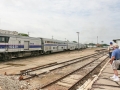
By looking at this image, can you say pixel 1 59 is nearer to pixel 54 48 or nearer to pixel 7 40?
pixel 7 40

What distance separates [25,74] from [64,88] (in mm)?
3912

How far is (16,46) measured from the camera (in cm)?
2128

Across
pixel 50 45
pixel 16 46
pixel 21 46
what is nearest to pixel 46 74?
pixel 16 46

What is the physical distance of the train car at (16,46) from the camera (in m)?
19.0

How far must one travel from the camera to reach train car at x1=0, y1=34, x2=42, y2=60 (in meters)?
19.0

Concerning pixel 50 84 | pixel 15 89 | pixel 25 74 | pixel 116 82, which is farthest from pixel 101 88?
pixel 25 74

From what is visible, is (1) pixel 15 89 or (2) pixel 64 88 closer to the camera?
(1) pixel 15 89

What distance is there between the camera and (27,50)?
24.3 m

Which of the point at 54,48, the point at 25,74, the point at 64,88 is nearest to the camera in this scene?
the point at 64,88

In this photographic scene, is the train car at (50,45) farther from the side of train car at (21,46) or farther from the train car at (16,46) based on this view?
the train car at (16,46)

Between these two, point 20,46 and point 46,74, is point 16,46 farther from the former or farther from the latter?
point 46,74

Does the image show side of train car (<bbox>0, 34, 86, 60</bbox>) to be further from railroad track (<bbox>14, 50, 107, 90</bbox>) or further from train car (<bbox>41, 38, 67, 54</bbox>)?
railroad track (<bbox>14, 50, 107, 90</bbox>)

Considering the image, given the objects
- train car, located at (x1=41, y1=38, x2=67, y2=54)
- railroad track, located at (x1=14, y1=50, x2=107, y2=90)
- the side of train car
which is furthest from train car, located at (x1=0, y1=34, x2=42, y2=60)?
railroad track, located at (x1=14, y1=50, x2=107, y2=90)

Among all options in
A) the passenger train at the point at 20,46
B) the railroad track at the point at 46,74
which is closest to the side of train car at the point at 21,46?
the passenger train at the point at 20,46
